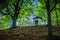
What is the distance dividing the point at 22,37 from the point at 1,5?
4360mm

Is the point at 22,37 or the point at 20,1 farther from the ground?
the point at 20,1

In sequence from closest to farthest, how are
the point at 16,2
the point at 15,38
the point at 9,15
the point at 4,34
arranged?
the point at 15,38 < the point at 4,34 < the point at 16,2 < the point at 9,15

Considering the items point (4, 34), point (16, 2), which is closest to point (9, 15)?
point (16, 2)

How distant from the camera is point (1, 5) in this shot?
2108 cm

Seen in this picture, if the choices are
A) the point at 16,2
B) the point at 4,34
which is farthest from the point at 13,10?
the point at 4,34

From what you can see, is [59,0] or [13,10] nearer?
[59,0]

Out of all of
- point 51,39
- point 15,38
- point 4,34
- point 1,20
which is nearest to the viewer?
point 51,39

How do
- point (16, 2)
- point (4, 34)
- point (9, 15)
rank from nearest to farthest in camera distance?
point (4, 34) → point (16, 2) → point (9, 15)

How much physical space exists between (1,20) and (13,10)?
3.46 meters

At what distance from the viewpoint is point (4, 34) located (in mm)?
22734

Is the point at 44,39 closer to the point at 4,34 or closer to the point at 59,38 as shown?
the point at 59,38

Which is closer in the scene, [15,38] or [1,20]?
[15,38]

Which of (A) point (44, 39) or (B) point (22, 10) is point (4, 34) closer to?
(A) point (44, 39)

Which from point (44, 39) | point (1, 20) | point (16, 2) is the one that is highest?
point (16, 2)
